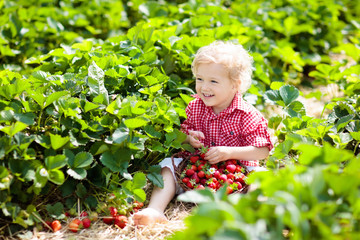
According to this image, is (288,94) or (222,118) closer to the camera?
(222,118)

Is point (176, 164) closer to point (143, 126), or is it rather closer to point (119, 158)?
point (143, 126)

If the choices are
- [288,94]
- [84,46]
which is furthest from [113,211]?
[288,94]

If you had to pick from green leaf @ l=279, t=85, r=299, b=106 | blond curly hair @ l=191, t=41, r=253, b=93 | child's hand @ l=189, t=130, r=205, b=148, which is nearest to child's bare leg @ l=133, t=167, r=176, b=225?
child's hand @ l=189, t=130, r=205, b=148

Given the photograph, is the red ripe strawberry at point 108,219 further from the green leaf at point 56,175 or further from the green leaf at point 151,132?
the green leaf at point 151,132

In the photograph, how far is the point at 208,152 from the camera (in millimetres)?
2383

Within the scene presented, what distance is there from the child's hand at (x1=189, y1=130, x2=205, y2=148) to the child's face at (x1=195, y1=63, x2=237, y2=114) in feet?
0.62

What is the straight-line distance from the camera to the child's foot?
2.14 metres

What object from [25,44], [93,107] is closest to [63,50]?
[93,107]

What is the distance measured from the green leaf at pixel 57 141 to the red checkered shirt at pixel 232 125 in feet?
2.76

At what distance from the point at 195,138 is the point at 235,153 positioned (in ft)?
0.90

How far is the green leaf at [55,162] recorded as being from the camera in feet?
6.34

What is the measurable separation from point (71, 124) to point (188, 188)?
Result: 28.0 inches

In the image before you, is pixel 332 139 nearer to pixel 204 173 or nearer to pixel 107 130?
pixel 204 173

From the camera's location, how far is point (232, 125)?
100 inches
